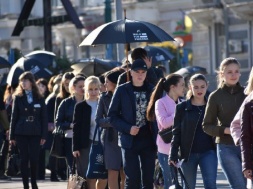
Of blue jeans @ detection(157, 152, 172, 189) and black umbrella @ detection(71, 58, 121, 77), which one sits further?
black umbrella @ detection(71, 58, 121, 77)

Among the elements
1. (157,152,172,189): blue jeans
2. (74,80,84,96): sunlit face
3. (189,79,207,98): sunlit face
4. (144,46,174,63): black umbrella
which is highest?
(144,46,174,63): black umbrella

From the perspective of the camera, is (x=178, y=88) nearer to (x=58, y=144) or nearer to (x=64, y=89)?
(x=58, y=144)

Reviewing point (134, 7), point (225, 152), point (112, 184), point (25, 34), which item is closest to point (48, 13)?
point (112, 184)

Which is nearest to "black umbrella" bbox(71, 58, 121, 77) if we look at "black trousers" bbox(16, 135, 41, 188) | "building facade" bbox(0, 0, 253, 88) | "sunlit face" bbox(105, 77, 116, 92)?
"black trousers" bbox(16, 135, 41, 188)

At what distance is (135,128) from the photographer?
13.3 m

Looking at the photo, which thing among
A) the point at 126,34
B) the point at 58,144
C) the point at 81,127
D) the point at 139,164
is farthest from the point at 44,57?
the point at 139,164

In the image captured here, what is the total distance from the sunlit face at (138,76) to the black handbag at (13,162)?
6370mm

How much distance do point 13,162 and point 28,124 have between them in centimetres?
212

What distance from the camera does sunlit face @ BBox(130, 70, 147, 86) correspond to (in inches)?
533

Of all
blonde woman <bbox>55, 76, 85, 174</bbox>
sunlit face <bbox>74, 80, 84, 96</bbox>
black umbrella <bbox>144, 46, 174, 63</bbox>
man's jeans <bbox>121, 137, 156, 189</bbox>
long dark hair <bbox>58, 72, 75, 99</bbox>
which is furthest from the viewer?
black umbrella <bbox>144, 46, 174, 63</bbox>

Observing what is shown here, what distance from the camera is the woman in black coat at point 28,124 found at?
17.8m

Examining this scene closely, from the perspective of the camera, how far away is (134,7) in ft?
177

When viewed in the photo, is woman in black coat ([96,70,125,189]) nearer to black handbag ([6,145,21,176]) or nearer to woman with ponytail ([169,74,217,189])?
woman with ponytail ([169,74,217,189])

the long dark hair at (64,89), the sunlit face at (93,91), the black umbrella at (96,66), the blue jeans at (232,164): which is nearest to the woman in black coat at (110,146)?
the sunlit face at (93,91)
